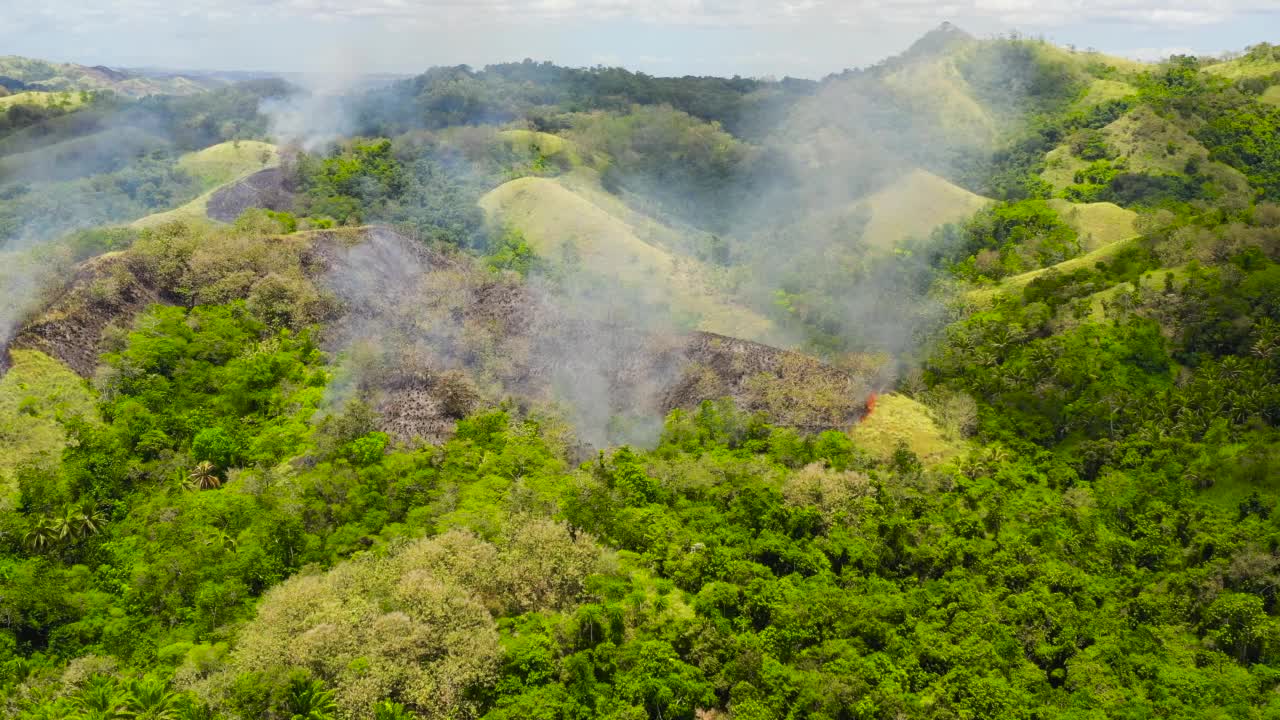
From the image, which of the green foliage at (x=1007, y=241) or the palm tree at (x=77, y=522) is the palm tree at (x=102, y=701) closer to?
the palm tree at (x=77, y=522)

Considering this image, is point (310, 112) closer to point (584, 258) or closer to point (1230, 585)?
point (584, 258)

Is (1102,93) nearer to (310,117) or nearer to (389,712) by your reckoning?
(310,117)

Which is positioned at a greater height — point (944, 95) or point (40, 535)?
point (944, 95)

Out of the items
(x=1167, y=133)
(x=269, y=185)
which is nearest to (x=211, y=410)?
(x=269, y=185)

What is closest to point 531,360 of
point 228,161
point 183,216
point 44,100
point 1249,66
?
point 183,216

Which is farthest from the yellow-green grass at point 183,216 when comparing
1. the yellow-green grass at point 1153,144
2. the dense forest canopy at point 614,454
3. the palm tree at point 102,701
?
the yellow-green grass at point 1153,144

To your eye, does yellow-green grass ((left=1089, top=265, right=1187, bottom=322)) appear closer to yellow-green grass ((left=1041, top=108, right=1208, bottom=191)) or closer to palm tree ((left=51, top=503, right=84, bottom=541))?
yellow-green grass ((left=1041, top=108, right=1208, bottom=191))
